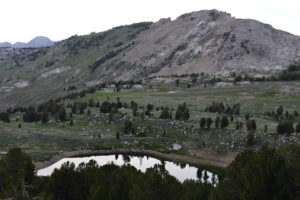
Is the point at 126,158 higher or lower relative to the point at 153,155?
lower

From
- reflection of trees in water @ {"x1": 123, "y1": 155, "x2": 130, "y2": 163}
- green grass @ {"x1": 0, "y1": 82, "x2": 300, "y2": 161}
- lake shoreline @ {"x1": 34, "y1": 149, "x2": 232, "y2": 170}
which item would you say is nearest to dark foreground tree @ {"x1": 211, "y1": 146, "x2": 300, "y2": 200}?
lake shoreline @ {"x1": 34, "y1": 149, "x2": 232, "y2": 170}

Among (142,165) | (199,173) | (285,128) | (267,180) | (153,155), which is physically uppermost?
(267,180)

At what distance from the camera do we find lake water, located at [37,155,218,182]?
168 feet

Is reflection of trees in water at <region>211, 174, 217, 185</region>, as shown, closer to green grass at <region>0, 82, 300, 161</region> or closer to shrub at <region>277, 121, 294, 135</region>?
green grass at <region>0, 82, 300, 161</region>

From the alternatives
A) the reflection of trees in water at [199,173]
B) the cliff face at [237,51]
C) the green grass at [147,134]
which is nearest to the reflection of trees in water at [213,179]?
the reflection of trees in water at [199,173]

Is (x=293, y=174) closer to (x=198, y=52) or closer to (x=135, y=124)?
(x=135, y=124)

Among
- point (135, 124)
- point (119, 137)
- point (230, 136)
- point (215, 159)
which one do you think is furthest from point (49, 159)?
point (230, 136)

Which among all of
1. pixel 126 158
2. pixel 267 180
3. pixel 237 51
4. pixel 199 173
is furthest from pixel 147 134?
pixel 237 51

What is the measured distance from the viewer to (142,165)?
56.6 meters

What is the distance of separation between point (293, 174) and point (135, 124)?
53.5 metres

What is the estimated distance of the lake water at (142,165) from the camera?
5109 cm

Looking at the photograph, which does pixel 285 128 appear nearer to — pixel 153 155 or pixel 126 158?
pixel 153 155

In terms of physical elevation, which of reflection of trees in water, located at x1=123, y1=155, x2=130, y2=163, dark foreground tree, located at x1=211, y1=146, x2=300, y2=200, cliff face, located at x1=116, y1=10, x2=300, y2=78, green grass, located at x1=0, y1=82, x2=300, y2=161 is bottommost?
reflection of trees in water, located at x1=123, y1=155, x2=130, y2=163

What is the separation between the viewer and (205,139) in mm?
63750
